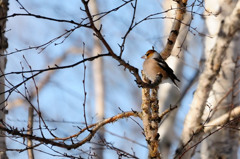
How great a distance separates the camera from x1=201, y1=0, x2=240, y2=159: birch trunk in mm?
4406

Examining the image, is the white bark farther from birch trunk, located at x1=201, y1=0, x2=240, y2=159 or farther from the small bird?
the small bird

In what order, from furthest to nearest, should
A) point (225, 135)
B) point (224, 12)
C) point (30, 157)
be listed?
point (224, 12)
point (225, 135)
point (30, 157)

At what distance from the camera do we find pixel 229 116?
408 cm

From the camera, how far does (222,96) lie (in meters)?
4.56

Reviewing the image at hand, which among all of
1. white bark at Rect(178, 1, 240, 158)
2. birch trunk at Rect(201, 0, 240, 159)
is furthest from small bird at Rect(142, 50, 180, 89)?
birch trunk at Rect(201, 0, 240, 159)

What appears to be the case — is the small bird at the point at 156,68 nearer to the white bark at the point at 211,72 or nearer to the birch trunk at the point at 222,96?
the white bark at the point at 211,72

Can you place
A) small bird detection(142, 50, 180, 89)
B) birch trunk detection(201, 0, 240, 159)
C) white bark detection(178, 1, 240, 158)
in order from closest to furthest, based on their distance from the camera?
small bird detection(142, 50, 180, 89)
white bark detection(178, 1, 240, 158)
birch trunk detection(201, 0, 240, 159)

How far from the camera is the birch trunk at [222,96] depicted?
4.41 meters

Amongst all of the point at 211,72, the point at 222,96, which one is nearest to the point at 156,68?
the point at 211,72

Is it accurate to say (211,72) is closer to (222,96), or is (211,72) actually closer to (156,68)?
(222,96)

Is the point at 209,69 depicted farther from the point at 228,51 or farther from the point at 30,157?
the point at 30,157

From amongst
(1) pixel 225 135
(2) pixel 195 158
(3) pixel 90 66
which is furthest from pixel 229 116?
(3) pixel 90 66

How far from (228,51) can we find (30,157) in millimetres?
2692

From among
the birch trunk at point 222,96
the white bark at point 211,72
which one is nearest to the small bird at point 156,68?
the white bark at point 211,72
